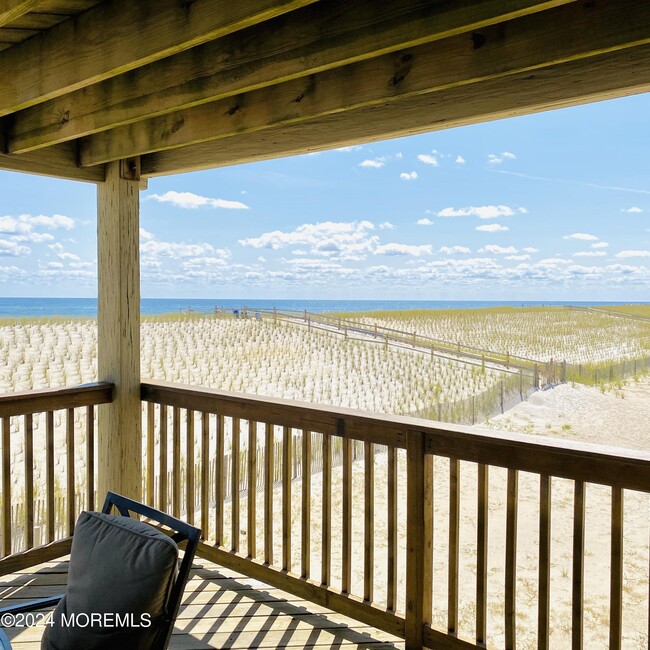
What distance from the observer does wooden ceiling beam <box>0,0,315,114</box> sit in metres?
1.42

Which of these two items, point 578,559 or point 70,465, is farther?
point 70,465

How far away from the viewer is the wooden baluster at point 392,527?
2311 mm

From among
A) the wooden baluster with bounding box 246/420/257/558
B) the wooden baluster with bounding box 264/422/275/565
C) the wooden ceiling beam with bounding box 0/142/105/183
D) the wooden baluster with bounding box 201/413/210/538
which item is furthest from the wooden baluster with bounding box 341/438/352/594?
the wooden ceiling beam with bounding box 0/142/105/183

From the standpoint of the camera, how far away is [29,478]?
294 centimetres

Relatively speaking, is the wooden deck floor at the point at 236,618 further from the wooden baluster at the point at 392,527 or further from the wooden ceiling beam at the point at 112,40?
the wooden ceiling beam at the point at 112,40

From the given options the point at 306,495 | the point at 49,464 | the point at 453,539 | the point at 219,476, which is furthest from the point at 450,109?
the point at 49,464

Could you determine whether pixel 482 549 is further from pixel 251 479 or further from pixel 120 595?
pixel 120 595

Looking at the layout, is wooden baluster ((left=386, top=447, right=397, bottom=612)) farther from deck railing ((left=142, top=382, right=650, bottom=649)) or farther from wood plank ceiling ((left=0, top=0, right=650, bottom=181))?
wood plank ceiling ((left=0, top=0, right=650, bottom=181))

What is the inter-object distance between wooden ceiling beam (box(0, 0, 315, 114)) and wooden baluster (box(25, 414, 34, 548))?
166cm

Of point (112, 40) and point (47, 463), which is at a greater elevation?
point (112, 40)

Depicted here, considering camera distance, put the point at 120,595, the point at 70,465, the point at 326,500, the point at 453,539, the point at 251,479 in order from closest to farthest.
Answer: the point at 120,595
the point at 453,539
the point at 326,500
the point at 251,479
the point at 70,465

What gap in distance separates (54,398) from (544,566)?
2616mm

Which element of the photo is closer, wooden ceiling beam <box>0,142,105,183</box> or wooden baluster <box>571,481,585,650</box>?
wooden baluster <box>571,481,585,650</box>

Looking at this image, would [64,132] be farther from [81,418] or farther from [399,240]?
[399,240]
